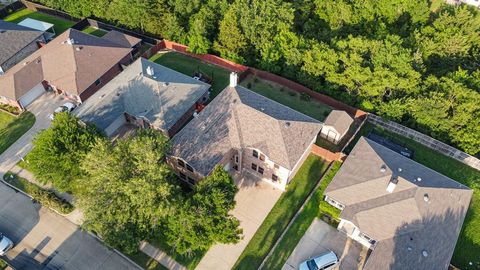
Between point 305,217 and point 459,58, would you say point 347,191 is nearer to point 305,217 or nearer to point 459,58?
point 305,217

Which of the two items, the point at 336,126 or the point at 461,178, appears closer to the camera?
the point at 461,178

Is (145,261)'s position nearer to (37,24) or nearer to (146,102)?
(146,102)

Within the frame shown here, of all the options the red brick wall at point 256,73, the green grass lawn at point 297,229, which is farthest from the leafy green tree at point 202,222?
the red brick wall at point 256,73

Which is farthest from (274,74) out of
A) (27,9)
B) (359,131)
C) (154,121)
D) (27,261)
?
(27,9)

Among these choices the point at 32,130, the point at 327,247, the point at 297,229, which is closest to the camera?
the point at 327,247

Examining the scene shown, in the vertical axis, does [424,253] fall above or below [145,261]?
above

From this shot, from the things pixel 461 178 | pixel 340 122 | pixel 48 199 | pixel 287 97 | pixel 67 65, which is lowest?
pixel 48 199

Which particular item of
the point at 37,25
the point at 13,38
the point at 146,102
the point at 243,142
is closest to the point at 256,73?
the point at 146,102
